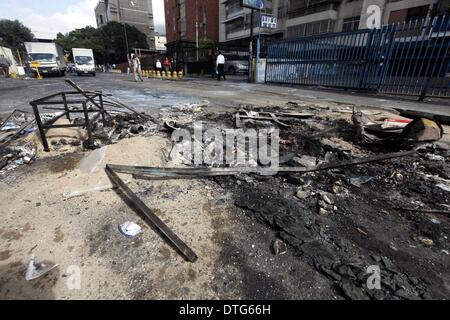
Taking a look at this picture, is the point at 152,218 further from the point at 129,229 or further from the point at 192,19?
the point at 192,19

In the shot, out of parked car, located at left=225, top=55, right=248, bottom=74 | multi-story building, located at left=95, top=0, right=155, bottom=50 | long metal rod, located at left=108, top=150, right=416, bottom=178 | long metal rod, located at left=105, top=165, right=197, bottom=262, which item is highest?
multi-story building, located at left=95, top=0, right=155, bottom=50

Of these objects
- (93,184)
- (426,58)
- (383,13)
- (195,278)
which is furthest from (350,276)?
(383,13)

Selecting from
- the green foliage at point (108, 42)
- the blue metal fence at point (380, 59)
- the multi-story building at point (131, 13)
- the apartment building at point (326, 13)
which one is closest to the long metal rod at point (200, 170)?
the blue metal fence at point (380, 59)

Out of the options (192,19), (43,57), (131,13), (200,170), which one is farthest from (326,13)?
(131,13)

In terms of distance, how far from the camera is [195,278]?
61.7 inches

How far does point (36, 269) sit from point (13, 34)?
82.5 metres

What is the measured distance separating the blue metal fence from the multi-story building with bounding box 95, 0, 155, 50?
73033 mm

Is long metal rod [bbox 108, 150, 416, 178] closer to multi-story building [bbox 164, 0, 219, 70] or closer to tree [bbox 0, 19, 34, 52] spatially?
multi-story building [bbox 164, 0, 219, 70]

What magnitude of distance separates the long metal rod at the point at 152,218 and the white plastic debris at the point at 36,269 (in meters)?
0.76

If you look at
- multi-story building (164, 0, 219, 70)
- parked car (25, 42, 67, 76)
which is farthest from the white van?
multi-story building (164, 0, 219, 70)

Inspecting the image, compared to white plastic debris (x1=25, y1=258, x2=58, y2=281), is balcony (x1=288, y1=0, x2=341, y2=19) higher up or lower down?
higher up

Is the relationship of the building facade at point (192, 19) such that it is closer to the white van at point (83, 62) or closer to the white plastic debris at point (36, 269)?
the white van at point (83, 62)

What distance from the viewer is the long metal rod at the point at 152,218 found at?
1.72m

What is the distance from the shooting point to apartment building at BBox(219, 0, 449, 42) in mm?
17312
